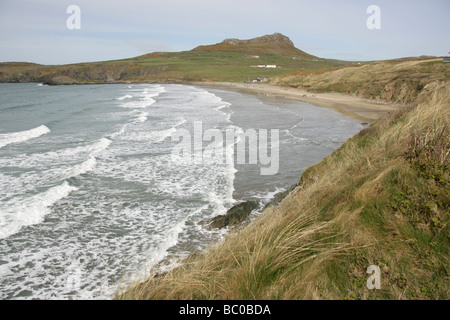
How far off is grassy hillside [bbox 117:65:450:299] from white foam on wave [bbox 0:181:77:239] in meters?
6.30

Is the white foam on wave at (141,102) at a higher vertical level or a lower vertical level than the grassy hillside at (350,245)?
higher

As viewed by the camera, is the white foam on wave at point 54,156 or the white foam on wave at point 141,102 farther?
the white foam on wave at point 141,102

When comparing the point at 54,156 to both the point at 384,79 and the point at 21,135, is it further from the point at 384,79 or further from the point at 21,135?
the point at 384,79

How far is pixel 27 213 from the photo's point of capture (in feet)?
29.0

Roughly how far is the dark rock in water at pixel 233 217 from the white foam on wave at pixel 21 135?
16261 mm

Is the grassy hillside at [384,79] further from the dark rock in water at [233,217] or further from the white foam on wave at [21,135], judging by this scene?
the white foam on wave at [21,135]

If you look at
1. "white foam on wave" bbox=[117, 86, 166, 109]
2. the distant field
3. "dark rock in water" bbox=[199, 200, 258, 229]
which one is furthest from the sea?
the distant field

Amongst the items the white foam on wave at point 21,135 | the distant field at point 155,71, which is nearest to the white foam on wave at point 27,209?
the white foam on wave at point 21,135

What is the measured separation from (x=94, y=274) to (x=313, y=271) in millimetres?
4681

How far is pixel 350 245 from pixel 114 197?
27.4 ft

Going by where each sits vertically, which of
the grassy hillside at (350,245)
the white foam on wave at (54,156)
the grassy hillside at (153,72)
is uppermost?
the grassy hillside at (153,72)

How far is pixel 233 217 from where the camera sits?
8.15 metres

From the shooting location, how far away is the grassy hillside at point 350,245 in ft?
9.90

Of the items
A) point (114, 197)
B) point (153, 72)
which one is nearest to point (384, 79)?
point (114, 197)
